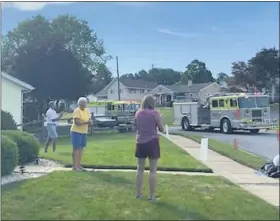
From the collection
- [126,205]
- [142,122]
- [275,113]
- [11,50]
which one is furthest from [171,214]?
[11,50]

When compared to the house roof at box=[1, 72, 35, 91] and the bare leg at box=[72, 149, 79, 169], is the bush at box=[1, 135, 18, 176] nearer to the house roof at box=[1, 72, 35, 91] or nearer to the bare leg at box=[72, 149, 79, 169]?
the bare leg at box=[72, 149, 79, 169]

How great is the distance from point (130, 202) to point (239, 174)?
2.80 ft

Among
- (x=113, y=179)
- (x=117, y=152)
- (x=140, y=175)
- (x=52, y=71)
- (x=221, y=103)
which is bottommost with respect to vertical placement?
(x=113, y=179)

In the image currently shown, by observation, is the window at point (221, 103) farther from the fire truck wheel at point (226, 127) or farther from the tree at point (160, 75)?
the tree at point (160, 75)

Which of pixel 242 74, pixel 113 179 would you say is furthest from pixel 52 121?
pixel 242 74

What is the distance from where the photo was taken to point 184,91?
108 inches

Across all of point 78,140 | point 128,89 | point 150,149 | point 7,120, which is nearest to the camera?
point 128,89

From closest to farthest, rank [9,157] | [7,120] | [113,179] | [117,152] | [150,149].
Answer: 1. [150,149]
2. [7,120]
3. [117,152]
4. [113,179]
5. [9,157]

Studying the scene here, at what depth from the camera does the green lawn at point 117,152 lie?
304cm

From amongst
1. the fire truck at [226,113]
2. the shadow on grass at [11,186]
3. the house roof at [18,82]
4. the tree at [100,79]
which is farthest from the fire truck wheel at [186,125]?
the shadow on grass at [11,186]

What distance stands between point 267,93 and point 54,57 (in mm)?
1295

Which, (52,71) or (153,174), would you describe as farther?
(153,174)

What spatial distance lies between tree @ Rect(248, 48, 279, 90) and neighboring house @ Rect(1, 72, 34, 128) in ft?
4.51

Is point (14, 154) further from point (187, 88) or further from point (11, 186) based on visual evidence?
point (187, 88)
